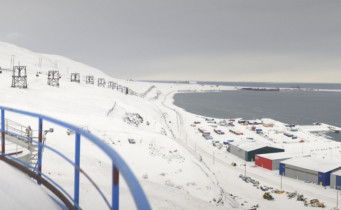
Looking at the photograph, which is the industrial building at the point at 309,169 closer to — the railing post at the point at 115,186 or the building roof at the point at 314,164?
the building roof at the point at 314,164

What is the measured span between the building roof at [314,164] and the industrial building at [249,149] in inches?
176

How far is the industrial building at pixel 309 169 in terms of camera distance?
23516 mm

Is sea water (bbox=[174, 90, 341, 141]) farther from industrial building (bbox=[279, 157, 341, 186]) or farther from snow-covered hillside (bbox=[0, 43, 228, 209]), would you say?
snow-covered hillside (bbox=[0, 43, 228, 209])

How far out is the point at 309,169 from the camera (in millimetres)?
24375

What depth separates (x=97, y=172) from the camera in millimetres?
11148

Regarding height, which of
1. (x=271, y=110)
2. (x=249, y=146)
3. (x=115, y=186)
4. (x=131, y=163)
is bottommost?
(x=249, y=146)

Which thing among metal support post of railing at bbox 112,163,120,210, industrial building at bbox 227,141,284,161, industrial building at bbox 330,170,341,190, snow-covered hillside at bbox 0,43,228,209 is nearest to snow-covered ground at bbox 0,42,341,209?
snow-covered hillside at bbox 0,43,228,209

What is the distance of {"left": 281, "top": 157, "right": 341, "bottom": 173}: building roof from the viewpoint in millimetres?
24242

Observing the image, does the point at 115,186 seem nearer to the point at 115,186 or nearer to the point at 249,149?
the point at 115,186

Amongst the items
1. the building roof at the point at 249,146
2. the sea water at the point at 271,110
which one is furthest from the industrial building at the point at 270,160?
the sea water at the point at 271,110

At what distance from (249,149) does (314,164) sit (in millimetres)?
7064

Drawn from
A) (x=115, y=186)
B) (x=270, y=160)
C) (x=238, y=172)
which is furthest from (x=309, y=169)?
(x=115, y=186)

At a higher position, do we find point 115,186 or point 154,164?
point 115,186

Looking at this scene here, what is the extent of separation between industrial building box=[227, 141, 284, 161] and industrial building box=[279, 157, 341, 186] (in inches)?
178
